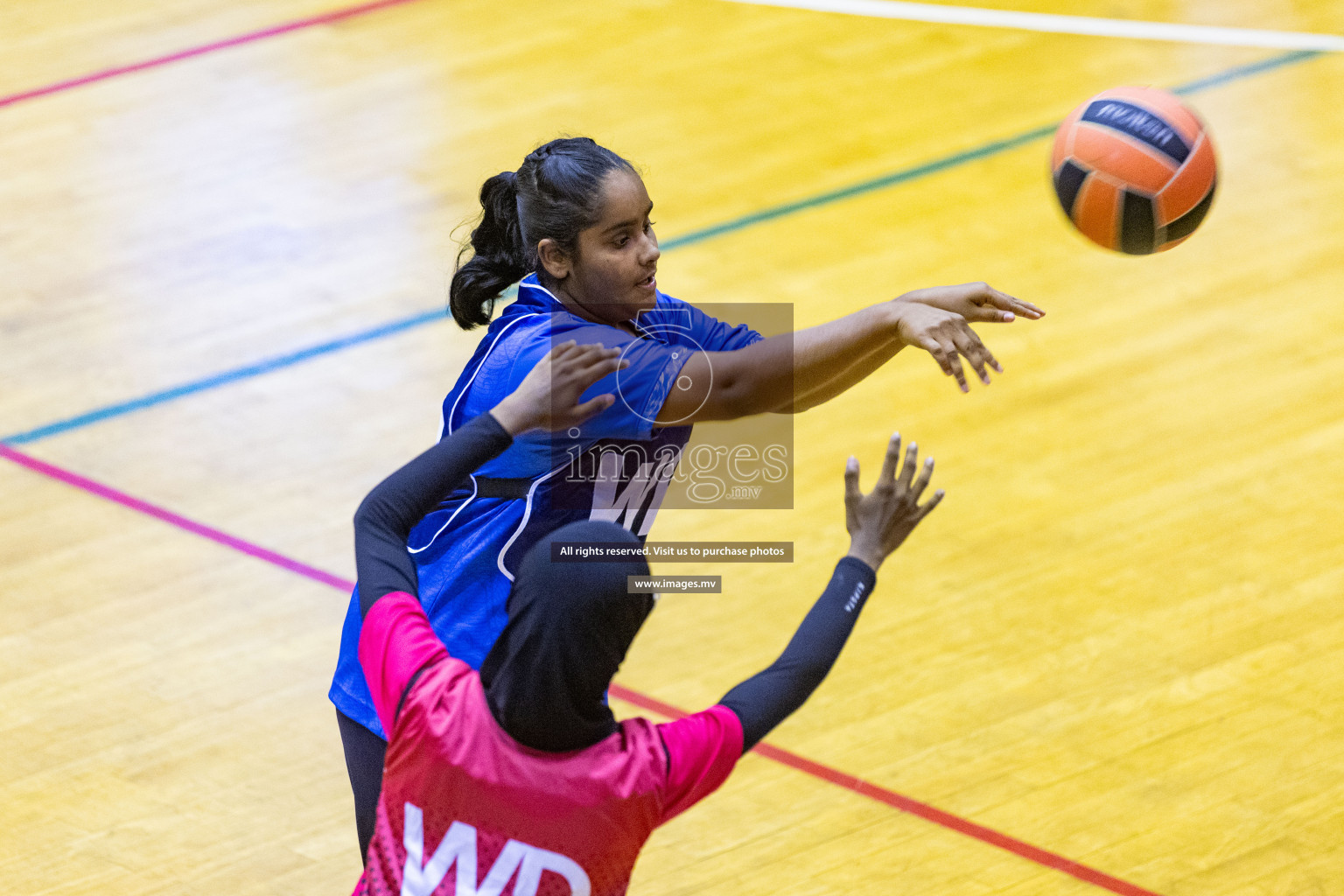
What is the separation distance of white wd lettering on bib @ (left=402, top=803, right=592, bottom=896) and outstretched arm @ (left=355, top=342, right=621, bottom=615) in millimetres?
344

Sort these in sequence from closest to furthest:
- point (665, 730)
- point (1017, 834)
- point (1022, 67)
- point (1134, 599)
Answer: point (665, 730) → point (1017, 834) → point (1134, 599) → point (1022, 67)

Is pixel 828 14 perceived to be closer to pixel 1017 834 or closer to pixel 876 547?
pixel 1017 834

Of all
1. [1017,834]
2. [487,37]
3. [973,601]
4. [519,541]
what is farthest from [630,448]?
[487,37]

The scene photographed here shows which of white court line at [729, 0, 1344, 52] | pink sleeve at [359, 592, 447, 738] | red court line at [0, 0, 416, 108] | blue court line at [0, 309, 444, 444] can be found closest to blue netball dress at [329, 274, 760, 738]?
pink sleeve at [359, 592, 447, 738]

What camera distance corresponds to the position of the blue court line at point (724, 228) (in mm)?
5348

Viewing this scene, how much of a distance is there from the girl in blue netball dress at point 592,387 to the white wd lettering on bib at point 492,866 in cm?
46

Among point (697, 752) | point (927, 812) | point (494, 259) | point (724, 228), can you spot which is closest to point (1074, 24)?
point (724, 228)

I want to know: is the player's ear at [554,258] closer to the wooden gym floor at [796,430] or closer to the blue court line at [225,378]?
the wooden gym floor at [796,430]

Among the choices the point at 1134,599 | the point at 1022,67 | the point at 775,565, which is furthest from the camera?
the point at 1022,67

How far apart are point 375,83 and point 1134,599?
462cm

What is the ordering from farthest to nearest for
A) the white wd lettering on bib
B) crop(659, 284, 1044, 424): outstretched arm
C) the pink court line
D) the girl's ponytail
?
1. the pink court line
2. the girl's ponytail
3. crop(659, 284, 1044, 424): outstretched arm
4. the white wd lettering on bib

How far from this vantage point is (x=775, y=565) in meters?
4.51

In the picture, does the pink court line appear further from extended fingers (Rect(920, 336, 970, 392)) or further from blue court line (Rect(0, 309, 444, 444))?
extended fingers (Rect(920, 336, 970, 392))

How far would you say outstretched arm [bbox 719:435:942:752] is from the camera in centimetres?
228
